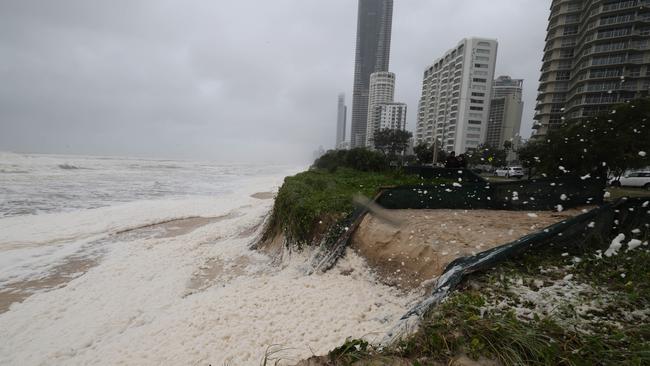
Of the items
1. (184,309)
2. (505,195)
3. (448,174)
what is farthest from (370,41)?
(184,309)

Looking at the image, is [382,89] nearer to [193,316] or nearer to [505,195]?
[505,195]

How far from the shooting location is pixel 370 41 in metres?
178

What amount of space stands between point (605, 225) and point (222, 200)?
1778cm

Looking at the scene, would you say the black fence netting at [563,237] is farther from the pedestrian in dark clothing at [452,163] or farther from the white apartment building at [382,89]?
the white apartment building at [382,89]

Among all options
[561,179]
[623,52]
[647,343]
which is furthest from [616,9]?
[647,343]

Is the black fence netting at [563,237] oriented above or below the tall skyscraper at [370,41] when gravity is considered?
below

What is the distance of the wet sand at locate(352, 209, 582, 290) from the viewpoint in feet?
15.2

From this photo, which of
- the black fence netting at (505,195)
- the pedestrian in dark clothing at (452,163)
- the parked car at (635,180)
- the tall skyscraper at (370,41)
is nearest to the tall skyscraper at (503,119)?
the tall skyscraper at (370,41)

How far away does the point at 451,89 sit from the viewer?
80750 millimetres

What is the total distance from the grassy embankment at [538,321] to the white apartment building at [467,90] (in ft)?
243

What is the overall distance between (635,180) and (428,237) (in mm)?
23870

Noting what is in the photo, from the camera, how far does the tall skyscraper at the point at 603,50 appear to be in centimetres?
4597

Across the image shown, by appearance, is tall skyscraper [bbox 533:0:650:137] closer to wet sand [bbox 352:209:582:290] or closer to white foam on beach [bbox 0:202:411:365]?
wet sand [bbox 352:209:582:290]

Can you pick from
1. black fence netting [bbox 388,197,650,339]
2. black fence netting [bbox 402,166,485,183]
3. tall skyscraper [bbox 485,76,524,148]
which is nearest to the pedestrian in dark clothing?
black fence netting [bbox 402,166,485,183]
